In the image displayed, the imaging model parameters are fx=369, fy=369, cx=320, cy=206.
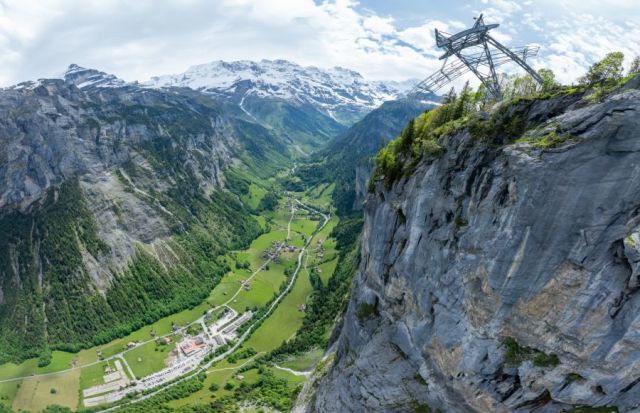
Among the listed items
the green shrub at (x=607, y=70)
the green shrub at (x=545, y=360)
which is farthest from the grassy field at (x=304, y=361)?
the green shrub at (x=607, y=70)

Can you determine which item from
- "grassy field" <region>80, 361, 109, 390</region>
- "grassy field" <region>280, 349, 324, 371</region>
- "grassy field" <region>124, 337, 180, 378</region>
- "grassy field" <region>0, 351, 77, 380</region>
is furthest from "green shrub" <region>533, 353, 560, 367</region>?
"grassy field" <region>0, 351, 77, 380</region>

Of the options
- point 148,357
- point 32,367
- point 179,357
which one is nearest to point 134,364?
point 148,357

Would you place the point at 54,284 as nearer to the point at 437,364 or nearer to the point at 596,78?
the point at 437,364

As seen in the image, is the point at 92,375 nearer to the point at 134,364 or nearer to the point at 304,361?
the point at 134,364

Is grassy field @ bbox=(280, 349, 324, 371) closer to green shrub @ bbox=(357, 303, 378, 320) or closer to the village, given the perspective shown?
the village

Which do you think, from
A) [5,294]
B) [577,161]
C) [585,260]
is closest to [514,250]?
[585,260]

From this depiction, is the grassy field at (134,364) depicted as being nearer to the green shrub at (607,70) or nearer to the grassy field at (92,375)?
the grassy field at (92,375)
